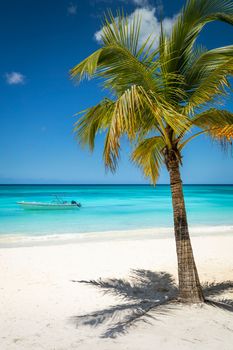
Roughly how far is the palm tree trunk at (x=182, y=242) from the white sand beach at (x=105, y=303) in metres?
0.23

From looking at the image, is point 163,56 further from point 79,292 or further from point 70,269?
point 70,269

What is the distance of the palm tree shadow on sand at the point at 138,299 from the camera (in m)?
4.27

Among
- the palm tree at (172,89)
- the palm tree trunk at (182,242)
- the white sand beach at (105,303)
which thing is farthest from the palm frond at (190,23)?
the white sand beach at (105,303)

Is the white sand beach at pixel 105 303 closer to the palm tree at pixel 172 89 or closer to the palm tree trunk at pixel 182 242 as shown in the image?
the palm tree trunk at pixel 182 242

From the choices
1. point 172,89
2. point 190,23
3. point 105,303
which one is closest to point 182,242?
point 105,303

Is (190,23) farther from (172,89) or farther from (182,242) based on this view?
(182,242)

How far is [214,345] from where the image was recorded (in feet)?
11.5

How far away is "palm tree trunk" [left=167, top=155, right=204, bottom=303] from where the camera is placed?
454 cm

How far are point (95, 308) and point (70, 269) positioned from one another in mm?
2480

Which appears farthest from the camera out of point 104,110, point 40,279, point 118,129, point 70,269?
point 70,269

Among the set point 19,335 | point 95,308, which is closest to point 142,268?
point 95,308

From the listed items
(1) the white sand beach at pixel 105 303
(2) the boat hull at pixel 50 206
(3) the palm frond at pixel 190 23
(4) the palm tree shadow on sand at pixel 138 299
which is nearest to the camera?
(1) the white sand beach at pixel 105 303

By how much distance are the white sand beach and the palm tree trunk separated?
8.9 inches

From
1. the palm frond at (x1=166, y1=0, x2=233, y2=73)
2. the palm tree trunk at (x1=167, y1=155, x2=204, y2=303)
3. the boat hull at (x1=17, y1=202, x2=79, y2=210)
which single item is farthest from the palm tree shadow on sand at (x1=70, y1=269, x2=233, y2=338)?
the boat hull at (x1=17, y1=202, x2=79, y2=210)
